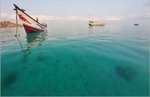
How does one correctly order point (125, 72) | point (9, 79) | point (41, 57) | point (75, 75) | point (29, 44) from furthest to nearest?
point (29, 44)
point (41, 57)
point (125, 72)
point (75, 75)
point (9, 79)

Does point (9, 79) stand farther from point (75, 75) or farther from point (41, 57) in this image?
point (75, 75)

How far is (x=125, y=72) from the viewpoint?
263 inches

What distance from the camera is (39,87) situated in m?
5.30

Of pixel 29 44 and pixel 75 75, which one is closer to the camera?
pixel 75 75

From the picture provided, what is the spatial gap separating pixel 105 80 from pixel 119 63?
249 centimetres

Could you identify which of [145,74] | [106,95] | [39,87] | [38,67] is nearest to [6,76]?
[38,67]

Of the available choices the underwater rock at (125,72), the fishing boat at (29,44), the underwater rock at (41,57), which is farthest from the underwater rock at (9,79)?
the underwater rock at (125,72)

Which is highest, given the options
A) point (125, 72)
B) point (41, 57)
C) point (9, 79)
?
point (41, 57)

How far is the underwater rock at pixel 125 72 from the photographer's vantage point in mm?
6277

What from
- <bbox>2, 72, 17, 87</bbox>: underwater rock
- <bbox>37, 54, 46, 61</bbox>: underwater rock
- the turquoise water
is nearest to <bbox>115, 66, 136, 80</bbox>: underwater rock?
the turquoise water

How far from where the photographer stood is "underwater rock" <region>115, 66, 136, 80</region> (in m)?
6.28

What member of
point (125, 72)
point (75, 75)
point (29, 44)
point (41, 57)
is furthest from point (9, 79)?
point (29, 44)

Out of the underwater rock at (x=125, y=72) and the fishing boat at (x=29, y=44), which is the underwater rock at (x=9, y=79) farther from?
the underwater rock at (x=125, y=72)

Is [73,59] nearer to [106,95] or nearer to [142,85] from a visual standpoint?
[106,95]
